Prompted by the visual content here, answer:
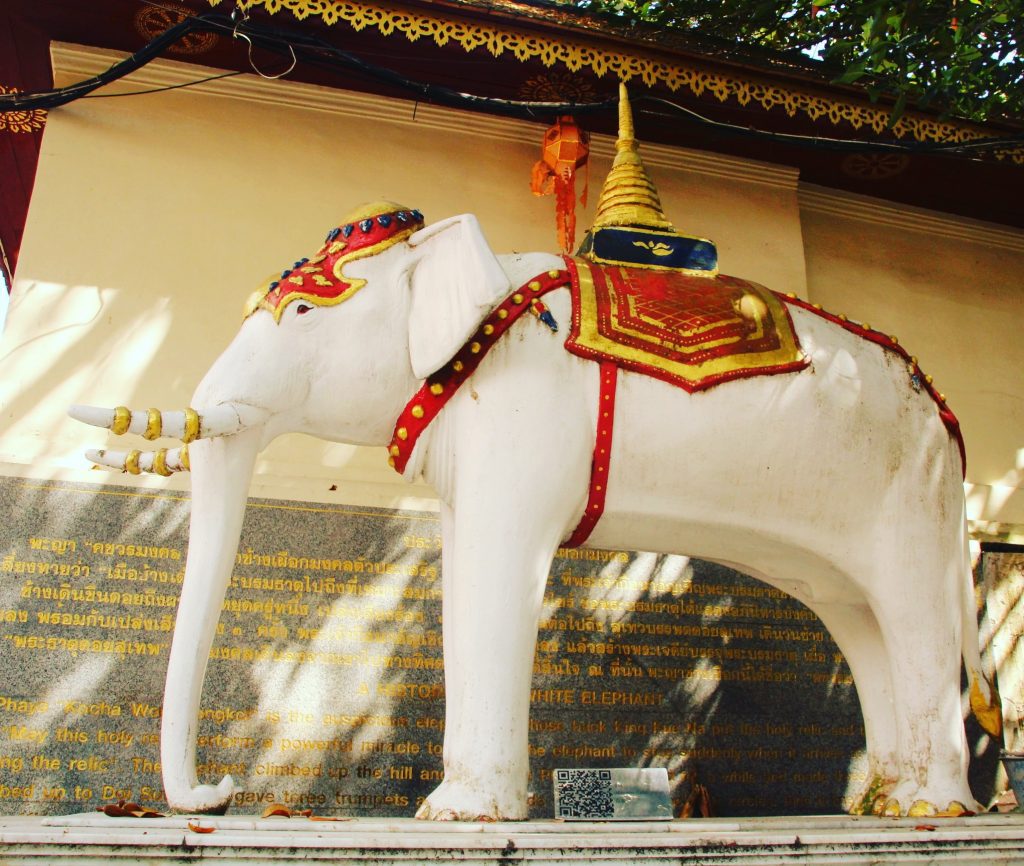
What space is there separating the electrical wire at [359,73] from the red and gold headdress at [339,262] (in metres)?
1.62

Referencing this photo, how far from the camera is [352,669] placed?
4.09 meters

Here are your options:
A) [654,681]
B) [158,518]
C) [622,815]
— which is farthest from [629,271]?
[158,518]

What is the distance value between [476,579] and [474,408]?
0.46 m

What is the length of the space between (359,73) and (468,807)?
360 cm

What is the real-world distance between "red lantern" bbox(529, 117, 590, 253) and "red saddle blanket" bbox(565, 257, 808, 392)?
1.78 meters

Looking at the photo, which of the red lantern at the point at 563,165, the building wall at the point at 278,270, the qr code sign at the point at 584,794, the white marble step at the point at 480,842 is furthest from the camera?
the red lantern at the point at 563,165

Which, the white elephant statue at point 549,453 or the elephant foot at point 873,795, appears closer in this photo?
the white elephant statue at point 549,453

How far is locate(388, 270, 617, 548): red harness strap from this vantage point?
2.91m

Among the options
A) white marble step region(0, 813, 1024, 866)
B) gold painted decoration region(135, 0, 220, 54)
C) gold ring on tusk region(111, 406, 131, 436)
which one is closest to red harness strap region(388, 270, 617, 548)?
gold ring on tusk region(111, 406, 131, 436)

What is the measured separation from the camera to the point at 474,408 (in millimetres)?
2895

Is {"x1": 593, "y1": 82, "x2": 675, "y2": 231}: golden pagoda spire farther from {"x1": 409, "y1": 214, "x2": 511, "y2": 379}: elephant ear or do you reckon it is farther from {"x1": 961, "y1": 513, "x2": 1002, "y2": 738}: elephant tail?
{"x1": 961, "y1": 513, "x2": 1002, "y2": 738}: elephant tail

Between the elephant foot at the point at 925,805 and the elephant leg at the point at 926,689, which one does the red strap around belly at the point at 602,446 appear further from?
the elephant foot at the point at 925,805

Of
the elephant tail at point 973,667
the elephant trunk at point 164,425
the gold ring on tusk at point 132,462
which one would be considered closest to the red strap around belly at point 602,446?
the elephant trunk at point 164,425

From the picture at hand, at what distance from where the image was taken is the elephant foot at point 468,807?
2.52m
